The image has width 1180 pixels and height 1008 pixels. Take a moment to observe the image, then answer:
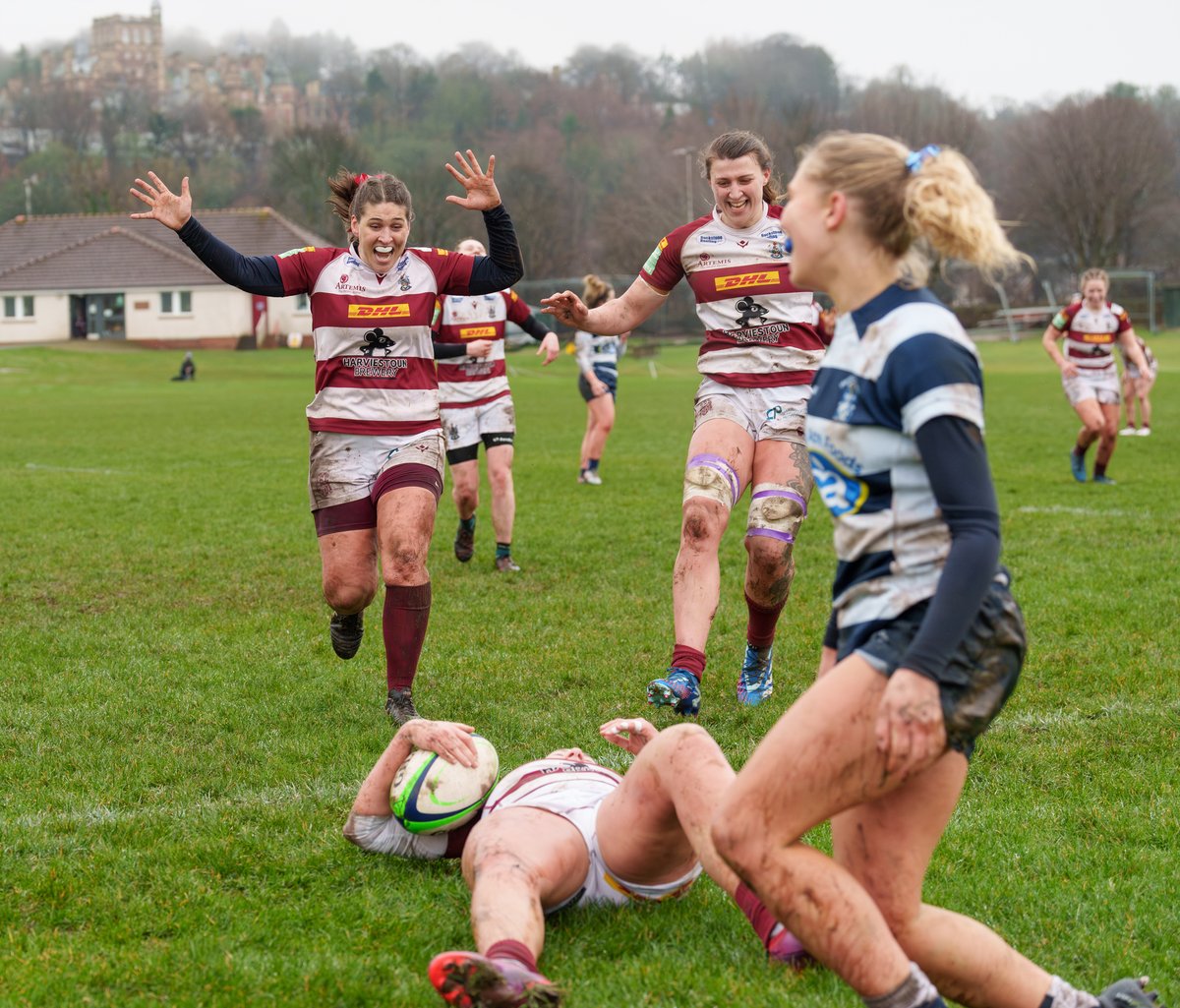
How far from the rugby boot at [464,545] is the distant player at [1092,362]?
7.40m

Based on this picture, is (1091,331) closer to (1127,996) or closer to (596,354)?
(596,354)

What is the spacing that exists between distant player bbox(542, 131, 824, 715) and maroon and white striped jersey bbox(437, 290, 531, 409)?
3962mm

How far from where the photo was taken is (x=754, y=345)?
676 cm

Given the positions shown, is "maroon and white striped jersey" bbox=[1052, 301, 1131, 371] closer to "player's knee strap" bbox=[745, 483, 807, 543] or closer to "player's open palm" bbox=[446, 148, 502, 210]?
"player's knee strap" bbox=[745, 483, 807, 543]

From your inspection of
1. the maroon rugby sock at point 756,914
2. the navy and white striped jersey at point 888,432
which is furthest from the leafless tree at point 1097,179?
the navy and white striped jersey at point 888,432

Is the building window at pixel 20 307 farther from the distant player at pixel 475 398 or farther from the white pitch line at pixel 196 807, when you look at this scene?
the white pitch line at pixel 196 807

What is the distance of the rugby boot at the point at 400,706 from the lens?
20.0ft

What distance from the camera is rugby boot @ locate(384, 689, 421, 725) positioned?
241 inches

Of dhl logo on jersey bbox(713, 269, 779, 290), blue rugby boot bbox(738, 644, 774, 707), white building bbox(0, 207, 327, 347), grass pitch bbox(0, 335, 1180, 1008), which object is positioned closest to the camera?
grass pitch bbox(0, 335, 1180, 1008)

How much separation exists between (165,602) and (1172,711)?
623cm

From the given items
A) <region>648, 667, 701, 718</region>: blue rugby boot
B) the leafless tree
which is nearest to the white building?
the leafless tree

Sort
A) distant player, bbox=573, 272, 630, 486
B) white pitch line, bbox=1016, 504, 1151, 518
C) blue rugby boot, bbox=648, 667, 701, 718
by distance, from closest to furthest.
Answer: blue rugby boot, bbox=648, 667, 701, 718
white pitch line, bbox=1016, 504, 1151, 518
distant player, bbox=573, 272, 630, 486

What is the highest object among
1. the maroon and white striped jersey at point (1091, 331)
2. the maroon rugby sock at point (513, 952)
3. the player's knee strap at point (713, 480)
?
the maroon and white striped jersey at point (1091, 331)

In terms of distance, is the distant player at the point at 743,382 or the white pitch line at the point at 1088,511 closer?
the distant player at the point at 743,382
